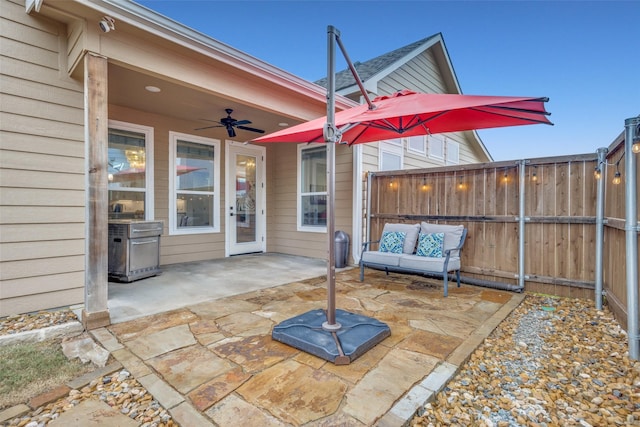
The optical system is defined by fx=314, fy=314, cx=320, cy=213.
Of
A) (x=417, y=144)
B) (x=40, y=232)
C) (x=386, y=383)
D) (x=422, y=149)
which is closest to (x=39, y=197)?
(x=40, y=232)

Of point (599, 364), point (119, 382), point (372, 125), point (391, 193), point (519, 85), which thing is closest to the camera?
point (119, 382)

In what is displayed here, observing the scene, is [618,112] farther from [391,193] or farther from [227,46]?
[227,46]

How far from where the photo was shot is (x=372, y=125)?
3555mm

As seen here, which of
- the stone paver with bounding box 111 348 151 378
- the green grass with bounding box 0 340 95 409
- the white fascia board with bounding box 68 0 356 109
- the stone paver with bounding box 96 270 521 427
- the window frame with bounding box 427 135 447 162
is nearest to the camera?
the stone paver with bounding box 96 270 521 427

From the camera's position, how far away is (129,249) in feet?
14.2

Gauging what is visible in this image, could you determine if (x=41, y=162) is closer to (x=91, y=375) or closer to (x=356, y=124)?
(x=91, y=375)

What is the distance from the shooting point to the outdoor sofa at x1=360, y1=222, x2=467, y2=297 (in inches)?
163

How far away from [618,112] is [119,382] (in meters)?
19.1

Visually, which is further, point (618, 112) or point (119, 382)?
point (618, 112)

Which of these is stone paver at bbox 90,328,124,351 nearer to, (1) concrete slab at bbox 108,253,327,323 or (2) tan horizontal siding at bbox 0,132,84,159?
(1) concrete slab at bbox 108,253,327,323

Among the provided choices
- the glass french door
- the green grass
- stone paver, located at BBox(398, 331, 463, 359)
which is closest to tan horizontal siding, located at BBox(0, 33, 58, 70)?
the green grass

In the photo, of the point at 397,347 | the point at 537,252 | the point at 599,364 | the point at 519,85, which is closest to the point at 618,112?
the point at 519,85

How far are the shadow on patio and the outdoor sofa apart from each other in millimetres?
518

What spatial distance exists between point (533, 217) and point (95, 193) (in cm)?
499
